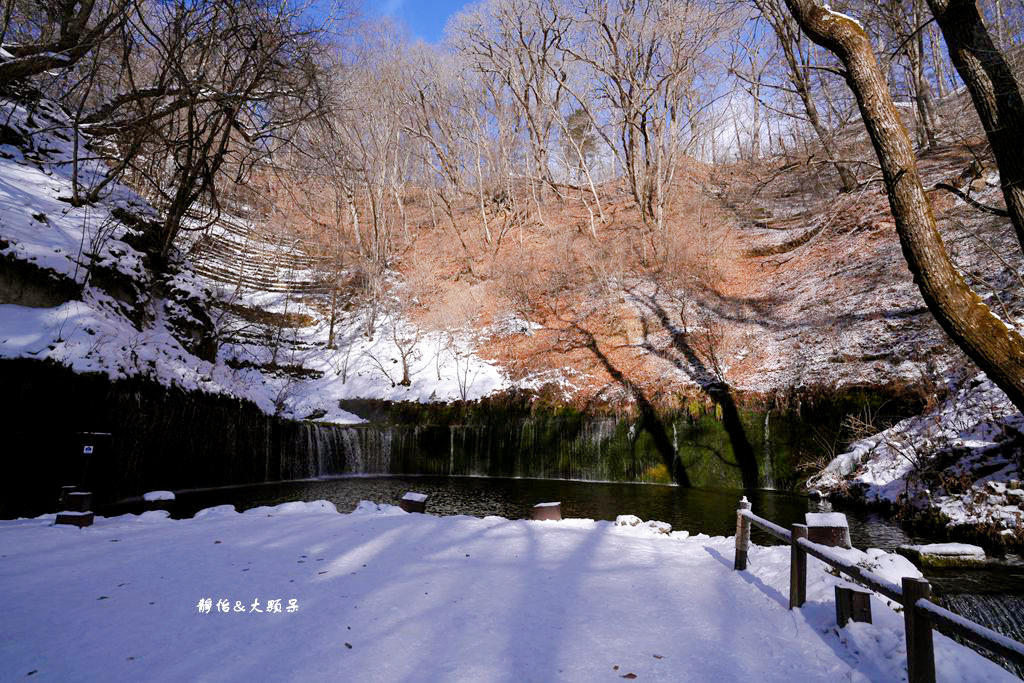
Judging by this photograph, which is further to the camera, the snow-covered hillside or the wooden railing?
the snow-covered hillside

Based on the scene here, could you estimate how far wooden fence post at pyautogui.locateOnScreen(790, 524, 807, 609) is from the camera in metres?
4.32

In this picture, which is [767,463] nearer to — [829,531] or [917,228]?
[829,531]

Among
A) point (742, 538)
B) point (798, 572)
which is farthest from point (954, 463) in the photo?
point (798, 572)

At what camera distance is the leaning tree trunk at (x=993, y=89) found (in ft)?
14.7

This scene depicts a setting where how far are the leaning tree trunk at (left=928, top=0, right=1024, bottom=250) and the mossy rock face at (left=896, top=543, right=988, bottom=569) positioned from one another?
16.6 feet

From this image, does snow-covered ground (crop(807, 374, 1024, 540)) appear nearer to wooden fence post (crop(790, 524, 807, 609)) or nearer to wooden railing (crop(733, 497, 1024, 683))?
wooden fence post (crop(790, 524, 807, 609))

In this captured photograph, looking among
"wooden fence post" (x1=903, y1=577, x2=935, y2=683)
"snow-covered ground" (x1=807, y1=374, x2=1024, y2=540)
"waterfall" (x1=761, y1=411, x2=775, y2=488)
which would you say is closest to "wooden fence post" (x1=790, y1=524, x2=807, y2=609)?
"wooden fence post" (x1=903, y1=577, x2=935, y2=683)

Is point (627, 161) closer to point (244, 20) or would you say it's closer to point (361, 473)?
point (361, 473)

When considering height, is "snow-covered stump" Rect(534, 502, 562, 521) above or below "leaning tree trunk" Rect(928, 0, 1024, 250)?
below

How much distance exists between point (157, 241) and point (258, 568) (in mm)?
16804

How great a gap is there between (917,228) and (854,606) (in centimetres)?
324

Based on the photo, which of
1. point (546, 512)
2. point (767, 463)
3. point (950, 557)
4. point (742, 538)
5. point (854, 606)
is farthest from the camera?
point (767, 463)

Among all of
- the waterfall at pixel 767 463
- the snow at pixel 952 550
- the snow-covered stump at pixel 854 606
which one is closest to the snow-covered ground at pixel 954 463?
the snow at pixel 952 550

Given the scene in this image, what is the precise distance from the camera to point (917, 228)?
4574 mm
